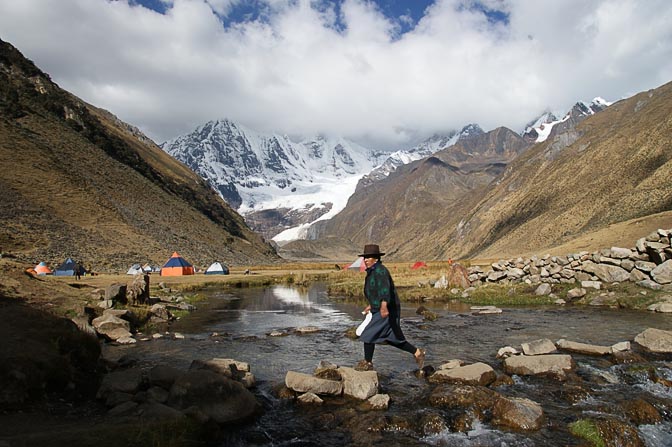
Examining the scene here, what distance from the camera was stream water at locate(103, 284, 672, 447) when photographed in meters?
9.20

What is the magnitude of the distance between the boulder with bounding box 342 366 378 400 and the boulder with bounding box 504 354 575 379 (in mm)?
4743

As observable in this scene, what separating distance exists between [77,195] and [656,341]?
303ft

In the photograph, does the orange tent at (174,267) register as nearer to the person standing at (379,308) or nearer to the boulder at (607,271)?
the boulder at (607,271)

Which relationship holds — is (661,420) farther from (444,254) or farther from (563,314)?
(444,254)

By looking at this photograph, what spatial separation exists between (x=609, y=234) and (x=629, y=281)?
23.3m

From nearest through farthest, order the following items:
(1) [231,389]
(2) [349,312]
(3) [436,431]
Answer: (3) [436,431], (1) [231,389], (2) [349,312]

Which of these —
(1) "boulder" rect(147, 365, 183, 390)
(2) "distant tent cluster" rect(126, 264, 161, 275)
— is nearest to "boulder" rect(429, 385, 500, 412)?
(1) "boulder" rect(147, 365, 183, 390)

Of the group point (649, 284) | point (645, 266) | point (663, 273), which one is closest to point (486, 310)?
point (649, 284)

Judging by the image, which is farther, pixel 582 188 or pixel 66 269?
pixel 582 188

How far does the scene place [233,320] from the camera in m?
27.0

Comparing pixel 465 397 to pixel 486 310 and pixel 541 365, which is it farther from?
pixel 486 310

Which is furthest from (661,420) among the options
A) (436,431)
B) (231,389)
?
(231,389)

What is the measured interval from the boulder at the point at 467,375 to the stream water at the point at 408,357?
0.44 metres

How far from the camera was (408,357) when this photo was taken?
1575 centimetres
